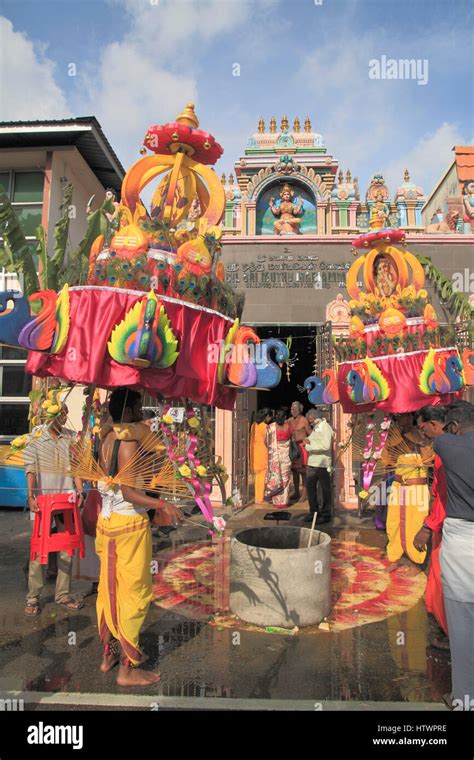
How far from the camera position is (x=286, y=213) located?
11.1 m

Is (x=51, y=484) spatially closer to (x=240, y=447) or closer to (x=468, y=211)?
(x=240, y=447)

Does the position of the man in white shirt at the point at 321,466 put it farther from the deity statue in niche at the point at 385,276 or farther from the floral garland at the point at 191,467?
the floral garland at the point at 191,467

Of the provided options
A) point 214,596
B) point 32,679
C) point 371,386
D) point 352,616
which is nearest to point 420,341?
point 371,386

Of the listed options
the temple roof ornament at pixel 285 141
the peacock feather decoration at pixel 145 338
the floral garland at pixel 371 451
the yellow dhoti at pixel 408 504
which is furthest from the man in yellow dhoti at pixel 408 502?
the temple roof ornament at pixel 285 141

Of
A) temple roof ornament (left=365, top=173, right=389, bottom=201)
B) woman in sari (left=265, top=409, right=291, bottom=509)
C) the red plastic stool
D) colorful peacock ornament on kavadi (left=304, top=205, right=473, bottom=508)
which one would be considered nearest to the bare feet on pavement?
the red plastic stool

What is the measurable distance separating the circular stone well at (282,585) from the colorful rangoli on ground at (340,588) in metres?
0.12

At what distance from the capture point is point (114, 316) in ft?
11.0

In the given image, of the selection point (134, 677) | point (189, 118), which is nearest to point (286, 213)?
point (189, 118)

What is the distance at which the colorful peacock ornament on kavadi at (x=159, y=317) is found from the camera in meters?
3.30

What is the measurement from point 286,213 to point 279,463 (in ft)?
18.8

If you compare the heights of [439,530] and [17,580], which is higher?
[439,530]

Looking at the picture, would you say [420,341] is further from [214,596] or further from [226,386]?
[214,596]

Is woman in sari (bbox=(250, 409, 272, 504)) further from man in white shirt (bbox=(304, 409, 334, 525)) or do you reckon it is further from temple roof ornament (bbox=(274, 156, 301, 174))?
temple roof ornament (bbox=(274, 156, 301, 174))
